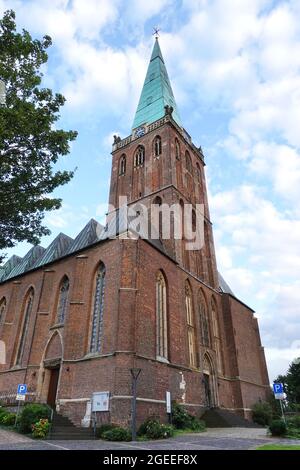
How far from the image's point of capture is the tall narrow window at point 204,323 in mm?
25538

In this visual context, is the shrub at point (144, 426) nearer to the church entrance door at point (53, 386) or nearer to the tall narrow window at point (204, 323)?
the church entrance door at point (53, 386)

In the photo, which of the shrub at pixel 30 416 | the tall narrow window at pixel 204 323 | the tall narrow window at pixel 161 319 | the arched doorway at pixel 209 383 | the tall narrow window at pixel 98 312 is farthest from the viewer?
the tall narrow window at pixel 204 323

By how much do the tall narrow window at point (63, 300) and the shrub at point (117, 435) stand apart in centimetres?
850

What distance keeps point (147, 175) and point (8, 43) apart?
2044 centimetres

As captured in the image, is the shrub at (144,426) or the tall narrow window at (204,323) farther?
the tall narrow window at (204,323)

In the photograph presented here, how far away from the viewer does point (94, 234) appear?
2427 centimetres

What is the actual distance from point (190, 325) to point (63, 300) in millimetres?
9328

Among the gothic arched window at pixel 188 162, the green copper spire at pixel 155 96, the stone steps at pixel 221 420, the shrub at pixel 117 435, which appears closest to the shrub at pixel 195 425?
the stone steps at pixel 221 420

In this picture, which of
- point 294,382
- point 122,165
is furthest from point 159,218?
point 294,382

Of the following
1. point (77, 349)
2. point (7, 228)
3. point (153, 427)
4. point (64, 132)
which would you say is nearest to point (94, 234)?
point (77, 349)

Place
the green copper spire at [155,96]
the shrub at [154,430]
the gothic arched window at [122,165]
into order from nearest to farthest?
1. the shrub at [154,430]
2. the gothic arched window at [122,165]
3. the green copper spire at [155,96]

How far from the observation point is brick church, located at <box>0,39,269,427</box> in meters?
17.4

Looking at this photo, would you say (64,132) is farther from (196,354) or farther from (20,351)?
(196,354)

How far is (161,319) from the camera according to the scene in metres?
21.2
